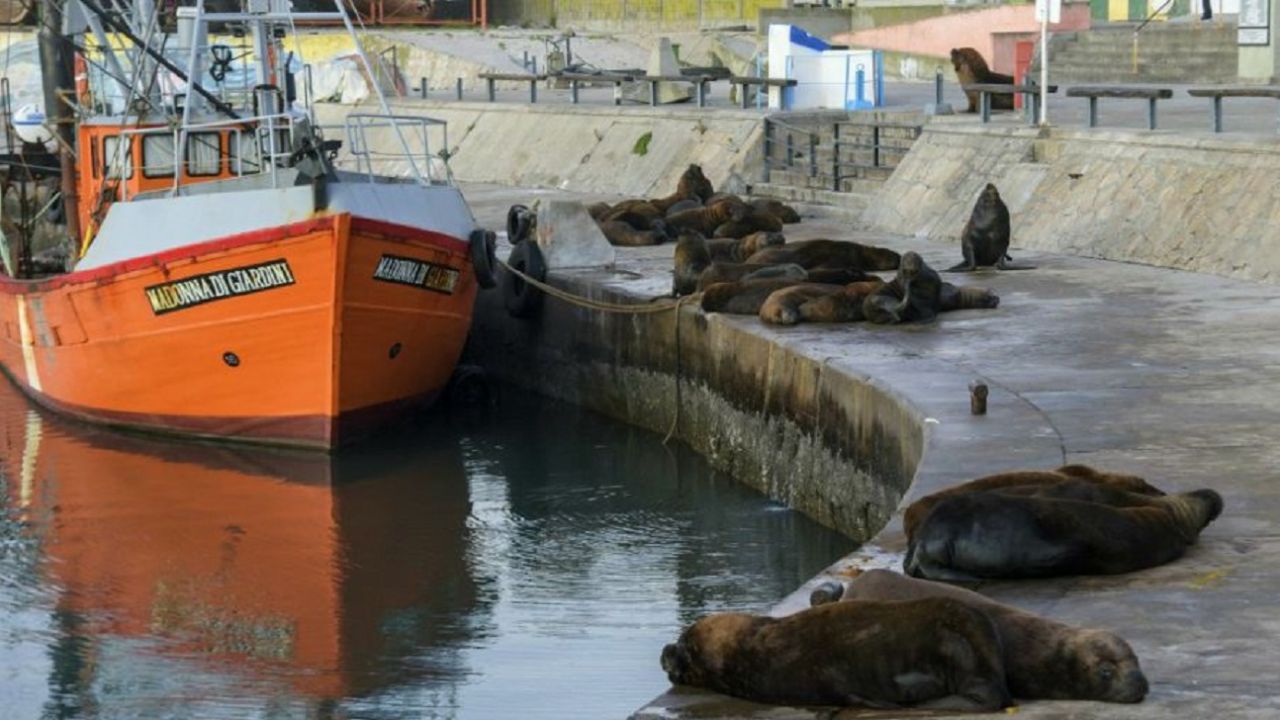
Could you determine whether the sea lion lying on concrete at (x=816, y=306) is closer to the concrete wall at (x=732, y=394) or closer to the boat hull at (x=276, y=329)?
the concrete wall at (x=732, y=394)

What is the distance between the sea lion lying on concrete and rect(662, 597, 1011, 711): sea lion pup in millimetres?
8628

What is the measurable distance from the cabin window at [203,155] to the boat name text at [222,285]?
1.84 m

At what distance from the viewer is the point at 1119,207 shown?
18406 mm

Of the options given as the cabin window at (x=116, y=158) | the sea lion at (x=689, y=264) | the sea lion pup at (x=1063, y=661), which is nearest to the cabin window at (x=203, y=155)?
the cabin window at (x=116, y=158)

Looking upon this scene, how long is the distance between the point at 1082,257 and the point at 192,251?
7.38 m

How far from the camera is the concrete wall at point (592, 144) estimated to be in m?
26.3

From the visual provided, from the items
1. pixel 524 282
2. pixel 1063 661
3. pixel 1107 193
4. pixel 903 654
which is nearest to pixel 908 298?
pixel 1107 193

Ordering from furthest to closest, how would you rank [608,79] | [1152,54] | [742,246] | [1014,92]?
[1152,54] < [608,79] < [1014,92] < [742,246]

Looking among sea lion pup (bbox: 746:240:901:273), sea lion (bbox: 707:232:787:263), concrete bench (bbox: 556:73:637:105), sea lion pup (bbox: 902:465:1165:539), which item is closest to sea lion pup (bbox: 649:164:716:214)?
sea lion (bbox: 707:232:787:263)

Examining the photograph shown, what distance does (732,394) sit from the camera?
624 inches

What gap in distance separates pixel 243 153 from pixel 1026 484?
38.5 ft

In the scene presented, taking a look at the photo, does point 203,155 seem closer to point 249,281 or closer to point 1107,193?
point 249,281

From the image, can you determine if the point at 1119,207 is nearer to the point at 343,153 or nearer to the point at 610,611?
the point at 610,611

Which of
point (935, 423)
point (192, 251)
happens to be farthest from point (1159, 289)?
point (192, 251)
